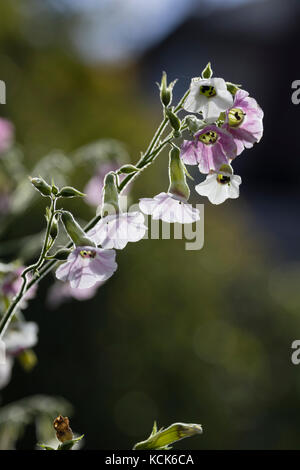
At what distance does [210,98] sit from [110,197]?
0.55 ft

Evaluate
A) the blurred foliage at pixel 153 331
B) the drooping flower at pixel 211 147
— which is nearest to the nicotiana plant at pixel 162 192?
the drooping flower at pixel 211 147

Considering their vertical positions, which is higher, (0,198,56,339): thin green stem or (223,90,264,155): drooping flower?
(223,90,264,155): drooping flower

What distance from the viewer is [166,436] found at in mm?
791

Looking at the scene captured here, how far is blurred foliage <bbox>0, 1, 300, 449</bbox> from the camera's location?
248 cm

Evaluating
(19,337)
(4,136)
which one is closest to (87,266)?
(19,337)

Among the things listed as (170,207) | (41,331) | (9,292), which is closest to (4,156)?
(9,292)

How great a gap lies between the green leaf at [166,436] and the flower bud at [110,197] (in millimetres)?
289

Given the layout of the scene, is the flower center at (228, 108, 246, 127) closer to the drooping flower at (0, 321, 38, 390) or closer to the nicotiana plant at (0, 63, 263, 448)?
the nicotiana plant at (0, 63, 263, 448)

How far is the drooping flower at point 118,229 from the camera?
2.35 feet

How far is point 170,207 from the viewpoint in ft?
2.52

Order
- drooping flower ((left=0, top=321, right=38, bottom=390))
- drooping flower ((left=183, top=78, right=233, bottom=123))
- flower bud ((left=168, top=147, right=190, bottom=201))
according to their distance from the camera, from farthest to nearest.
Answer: drooping flower ((left=0, top=321, right=38, bottom=390)), flower bud ((left=168, top=147, right=190, bottom=201)), drooping flower ((left=183, top=78, right=233, bottom=123))

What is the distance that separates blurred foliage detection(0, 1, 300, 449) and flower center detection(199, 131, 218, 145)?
1.77m

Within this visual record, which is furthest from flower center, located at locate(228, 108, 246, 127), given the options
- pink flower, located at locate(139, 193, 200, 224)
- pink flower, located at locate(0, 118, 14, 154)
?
pink flower, located at locate(0, 118, 14, 154)

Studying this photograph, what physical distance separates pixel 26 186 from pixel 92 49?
Result: 14.7ft
